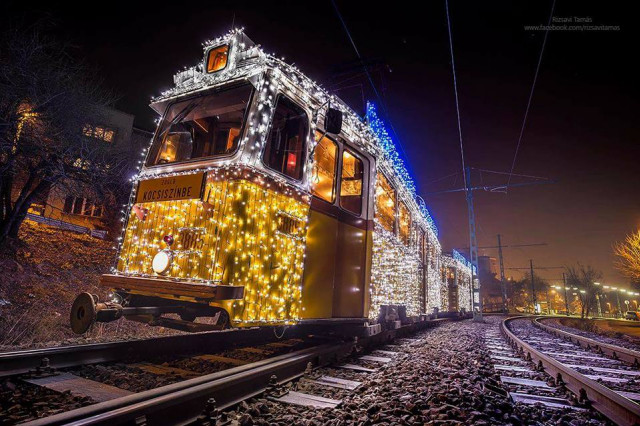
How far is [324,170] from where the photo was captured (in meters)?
4.80

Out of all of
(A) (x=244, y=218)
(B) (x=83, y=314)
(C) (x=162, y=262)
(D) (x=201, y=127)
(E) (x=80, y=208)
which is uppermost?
(E) (x=80, y=208)

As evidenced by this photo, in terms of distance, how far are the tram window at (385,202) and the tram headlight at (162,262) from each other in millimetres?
3600

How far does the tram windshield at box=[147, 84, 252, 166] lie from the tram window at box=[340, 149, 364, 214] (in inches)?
70.3

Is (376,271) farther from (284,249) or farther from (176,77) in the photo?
(176,77)

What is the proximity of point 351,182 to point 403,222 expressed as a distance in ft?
11.0

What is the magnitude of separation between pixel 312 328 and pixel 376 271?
1472 mm

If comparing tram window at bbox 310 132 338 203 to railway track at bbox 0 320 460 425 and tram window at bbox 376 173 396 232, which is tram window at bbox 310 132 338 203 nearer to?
tram window at bbox 376 173 396 232

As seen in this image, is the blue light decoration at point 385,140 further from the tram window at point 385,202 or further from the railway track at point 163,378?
the railway track at point 163,378

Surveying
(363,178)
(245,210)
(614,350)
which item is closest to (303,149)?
(245,210)

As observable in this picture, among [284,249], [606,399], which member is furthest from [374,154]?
[606,399]

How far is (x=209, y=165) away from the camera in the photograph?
3.79m

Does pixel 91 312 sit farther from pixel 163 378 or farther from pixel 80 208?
pixel 80 208

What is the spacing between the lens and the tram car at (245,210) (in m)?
3.46

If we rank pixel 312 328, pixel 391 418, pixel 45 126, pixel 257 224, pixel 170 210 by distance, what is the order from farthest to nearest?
pixel 45 126
pixel 312 328
pixel 170 210
pixel 257 224
pixel 391 418
